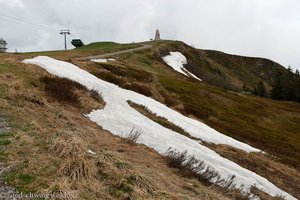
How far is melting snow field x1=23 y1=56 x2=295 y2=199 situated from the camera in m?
25.2

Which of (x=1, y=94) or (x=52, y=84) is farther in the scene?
(x=52, y=84)

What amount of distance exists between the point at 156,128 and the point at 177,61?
93.1 m

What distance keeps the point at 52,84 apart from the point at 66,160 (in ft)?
54.0

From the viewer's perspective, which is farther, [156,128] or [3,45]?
[3,45]

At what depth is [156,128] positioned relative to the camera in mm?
29641

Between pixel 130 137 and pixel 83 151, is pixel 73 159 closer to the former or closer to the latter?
pixel 83 151

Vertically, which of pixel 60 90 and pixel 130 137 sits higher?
pixel 60 90

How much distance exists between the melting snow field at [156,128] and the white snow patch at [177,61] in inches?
2863

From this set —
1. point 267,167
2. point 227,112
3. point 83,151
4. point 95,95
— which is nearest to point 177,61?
point 227,112

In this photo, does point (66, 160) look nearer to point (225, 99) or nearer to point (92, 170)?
point (92, 170)

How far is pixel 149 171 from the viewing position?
15484 millimetres

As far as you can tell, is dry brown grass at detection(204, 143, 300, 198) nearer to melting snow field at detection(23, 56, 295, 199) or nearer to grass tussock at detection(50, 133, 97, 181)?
melting snow field at detection(23, 56, 295, 199)

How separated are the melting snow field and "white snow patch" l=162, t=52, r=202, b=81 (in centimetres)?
7272

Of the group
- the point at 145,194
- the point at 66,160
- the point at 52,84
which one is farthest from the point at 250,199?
the point at 52,84
